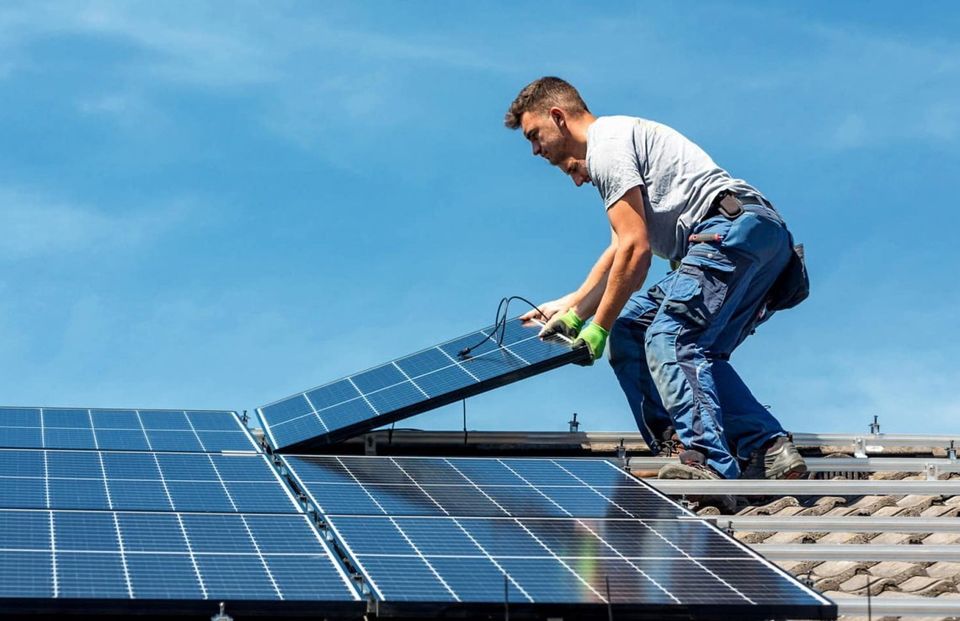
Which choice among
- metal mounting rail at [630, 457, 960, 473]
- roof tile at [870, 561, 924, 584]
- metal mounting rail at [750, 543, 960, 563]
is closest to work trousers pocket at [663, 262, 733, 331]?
metal mounting rail at [630, 457, 960, 473]

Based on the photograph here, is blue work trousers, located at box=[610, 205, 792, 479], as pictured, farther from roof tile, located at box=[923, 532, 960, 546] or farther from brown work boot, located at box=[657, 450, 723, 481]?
roof tile, located at box=[923, 532, 960, 546]

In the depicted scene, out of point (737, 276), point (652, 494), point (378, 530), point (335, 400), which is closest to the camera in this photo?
point (378, 530)

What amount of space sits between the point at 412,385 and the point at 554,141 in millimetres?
2438

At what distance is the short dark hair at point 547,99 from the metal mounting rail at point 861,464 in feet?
8.82

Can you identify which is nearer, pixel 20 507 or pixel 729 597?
pixel 729 597

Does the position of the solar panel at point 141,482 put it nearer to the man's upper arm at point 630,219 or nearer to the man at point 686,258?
the man at point 686,258

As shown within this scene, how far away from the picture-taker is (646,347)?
12.3m

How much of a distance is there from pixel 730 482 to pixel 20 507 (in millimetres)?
4705

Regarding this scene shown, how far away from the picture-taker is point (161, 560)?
359 inches

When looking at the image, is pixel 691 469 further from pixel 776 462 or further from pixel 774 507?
pixel 774 507

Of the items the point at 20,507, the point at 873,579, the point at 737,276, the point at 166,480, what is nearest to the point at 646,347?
the point at 737,276

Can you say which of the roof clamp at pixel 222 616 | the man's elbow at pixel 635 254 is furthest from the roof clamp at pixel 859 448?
the roof clamp at pixel 222 616

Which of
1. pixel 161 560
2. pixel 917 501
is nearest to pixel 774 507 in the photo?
pixel 917 501

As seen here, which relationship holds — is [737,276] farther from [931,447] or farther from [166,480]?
[166,480]
